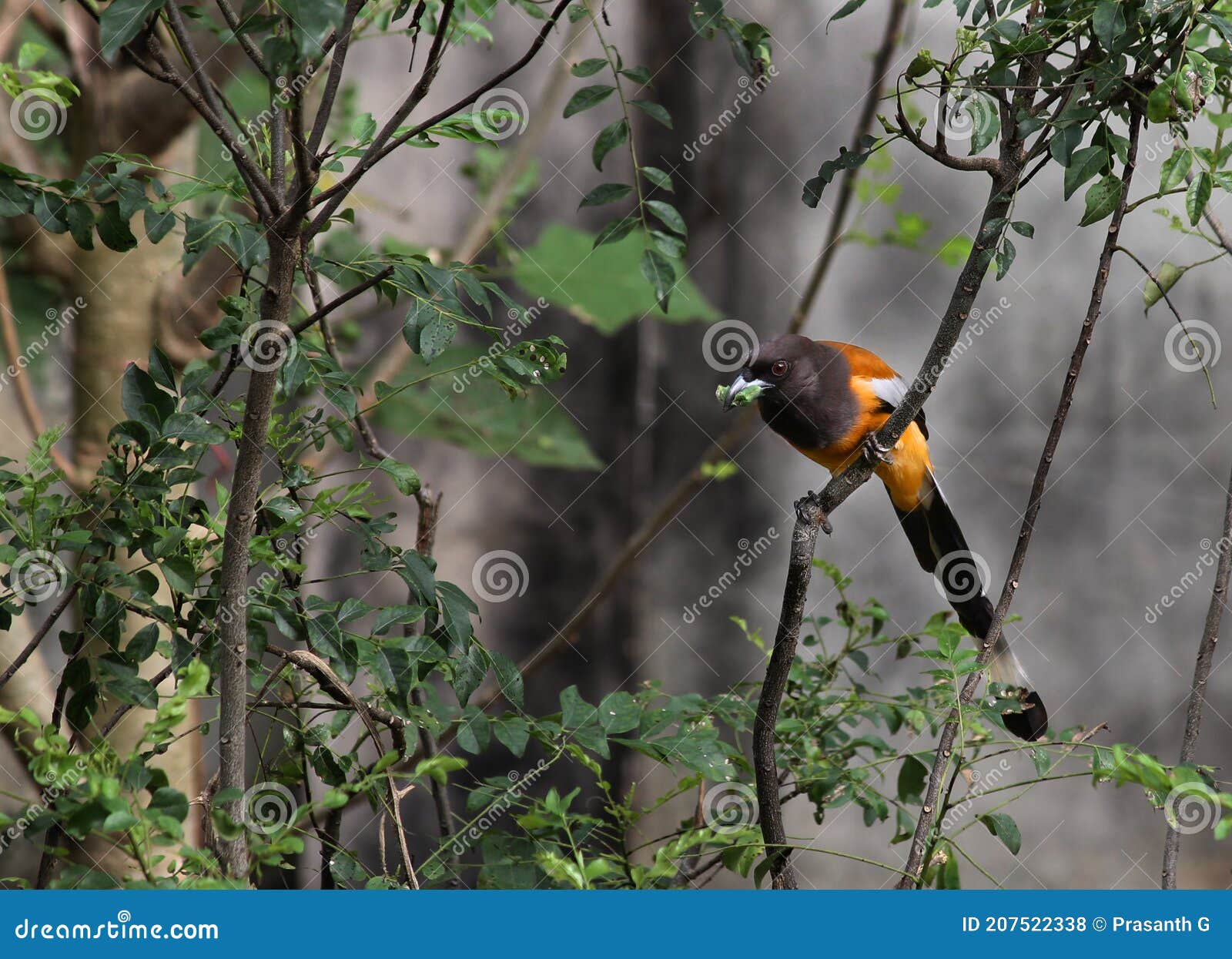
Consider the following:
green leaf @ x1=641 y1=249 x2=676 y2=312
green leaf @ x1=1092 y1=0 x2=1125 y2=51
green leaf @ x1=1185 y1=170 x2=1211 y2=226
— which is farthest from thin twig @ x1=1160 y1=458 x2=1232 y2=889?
green leaf @ x1=641 y1=249 x2=676 y2=312

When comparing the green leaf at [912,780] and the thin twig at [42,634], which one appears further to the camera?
the green leaf at [912,780]

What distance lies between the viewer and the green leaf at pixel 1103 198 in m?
0.82

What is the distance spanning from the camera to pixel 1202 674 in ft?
3.17

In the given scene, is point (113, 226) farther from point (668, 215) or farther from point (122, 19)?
point (668, 215)

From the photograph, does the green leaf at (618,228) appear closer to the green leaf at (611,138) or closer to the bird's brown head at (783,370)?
the green leaf at (611,138)

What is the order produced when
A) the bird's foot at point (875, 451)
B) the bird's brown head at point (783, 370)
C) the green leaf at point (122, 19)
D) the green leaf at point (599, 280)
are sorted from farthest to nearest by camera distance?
1. the green leaf at point (599, 280)
2. the bird's brown head at point (783, 370)
3. the bird's foot at point (875, 451)
4. the green leaf at point (122, 19)

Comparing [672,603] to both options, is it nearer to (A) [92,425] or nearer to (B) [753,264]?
(B) [753,264]

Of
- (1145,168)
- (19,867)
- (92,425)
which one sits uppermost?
(1145,168)

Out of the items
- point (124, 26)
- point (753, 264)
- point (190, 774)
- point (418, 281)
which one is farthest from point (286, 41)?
point (753, 264)

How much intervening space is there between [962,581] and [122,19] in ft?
4.22

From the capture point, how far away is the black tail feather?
1.17m

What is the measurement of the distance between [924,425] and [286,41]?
1.40 metres

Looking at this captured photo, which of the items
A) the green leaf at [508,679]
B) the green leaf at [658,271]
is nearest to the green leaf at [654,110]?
the green leaf at [658,271]

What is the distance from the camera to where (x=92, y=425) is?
4.88 ft
